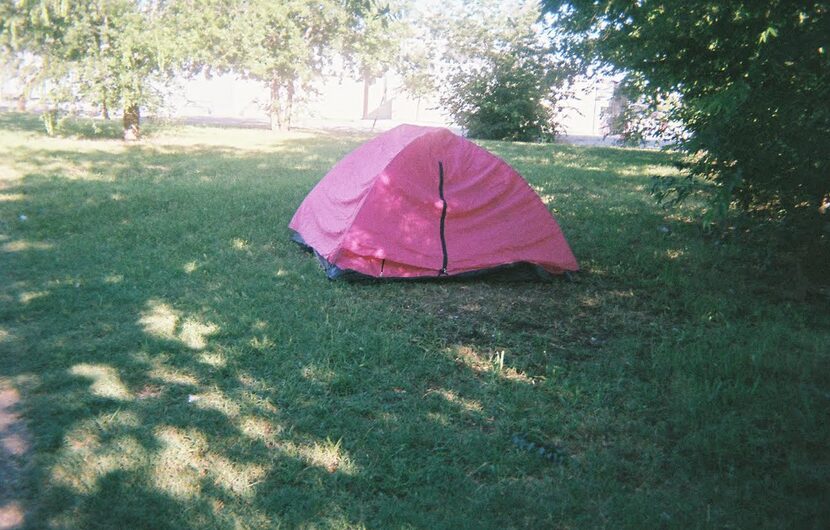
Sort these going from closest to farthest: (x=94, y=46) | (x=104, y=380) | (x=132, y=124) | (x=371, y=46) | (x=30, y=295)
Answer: (x=104, y=380) < (x=30, y=295) < (x=94, y=46) < (x=132, y=124) < (x=371, y=46)

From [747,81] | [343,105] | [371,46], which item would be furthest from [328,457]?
[343,105]

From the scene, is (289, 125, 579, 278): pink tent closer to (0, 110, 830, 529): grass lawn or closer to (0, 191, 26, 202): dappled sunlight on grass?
(0, 110, 830, 529): grass lawn

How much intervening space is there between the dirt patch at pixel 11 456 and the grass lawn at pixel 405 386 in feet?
0.23

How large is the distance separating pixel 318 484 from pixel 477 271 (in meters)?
3.26

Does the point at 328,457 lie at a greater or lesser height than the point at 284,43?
lesser

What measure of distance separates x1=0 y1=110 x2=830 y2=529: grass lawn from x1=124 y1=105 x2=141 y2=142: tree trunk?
8.54 meters

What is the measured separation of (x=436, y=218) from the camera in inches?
235

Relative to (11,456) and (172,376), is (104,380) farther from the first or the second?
(11,456)

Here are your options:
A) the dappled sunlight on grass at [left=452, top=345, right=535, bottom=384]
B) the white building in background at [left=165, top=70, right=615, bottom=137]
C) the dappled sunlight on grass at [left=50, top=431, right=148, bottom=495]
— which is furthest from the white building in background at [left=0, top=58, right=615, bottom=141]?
the dappled sunlight on grass at [left=50, top=431, right=148, bottom=495]

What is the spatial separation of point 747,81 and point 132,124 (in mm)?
14674

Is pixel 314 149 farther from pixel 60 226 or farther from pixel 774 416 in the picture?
pixel 774 416

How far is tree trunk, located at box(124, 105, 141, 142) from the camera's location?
595 inches

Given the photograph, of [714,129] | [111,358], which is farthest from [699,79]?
[111,358]

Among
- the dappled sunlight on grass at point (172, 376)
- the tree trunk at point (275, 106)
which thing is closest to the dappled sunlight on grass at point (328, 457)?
the dappled sunlight on grass at point (172, 376)
